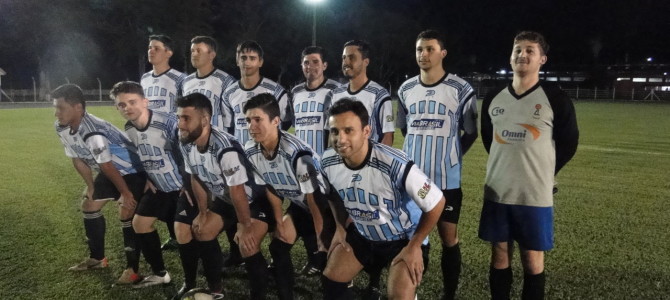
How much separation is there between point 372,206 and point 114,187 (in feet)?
8.80

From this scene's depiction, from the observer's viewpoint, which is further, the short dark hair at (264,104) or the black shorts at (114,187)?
the black shorts at (114,187)

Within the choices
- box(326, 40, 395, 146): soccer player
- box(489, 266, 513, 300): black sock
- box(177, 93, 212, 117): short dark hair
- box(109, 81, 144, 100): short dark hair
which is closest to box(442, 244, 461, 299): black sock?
box(489, 266, 513, 300): black sock

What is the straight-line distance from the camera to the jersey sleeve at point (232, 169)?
3.68 metres

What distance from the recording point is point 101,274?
454cm

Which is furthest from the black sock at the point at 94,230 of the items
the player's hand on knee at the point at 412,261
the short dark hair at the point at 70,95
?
the player's hand on knee at the point at 412,261

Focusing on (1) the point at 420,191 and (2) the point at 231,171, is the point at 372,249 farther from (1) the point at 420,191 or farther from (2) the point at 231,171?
(2) the point at 231,171

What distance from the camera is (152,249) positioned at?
4.28 m

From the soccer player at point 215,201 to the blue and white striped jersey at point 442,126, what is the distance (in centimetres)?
127

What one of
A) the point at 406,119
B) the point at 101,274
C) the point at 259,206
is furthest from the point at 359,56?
the point at 101,274

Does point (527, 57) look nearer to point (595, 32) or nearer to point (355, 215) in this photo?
point (355, 215)

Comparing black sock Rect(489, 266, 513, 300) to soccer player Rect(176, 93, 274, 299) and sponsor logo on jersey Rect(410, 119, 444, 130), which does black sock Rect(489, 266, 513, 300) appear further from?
soccer player Rect(176, 93, 274, 299)

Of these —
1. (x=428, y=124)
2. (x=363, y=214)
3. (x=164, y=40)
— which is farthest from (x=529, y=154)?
(x=164, y=40)

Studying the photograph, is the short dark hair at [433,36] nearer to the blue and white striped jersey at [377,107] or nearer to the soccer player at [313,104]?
the blue and white striped jersey at [377,107]

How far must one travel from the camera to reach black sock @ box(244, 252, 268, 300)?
3.76 meters
